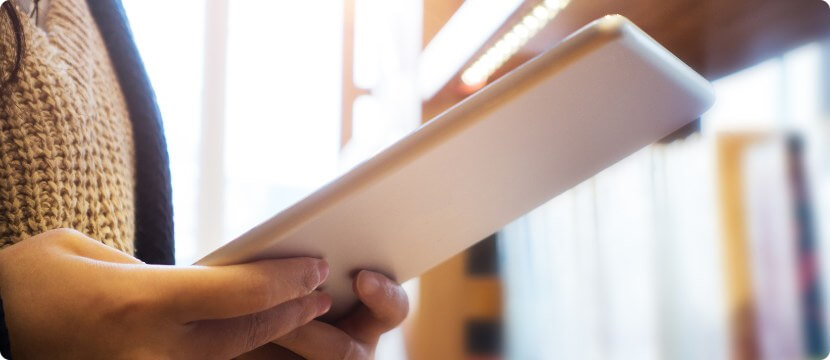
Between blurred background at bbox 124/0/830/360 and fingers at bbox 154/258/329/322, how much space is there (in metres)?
1.56

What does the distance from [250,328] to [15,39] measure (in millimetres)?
225

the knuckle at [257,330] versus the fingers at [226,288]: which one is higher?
the fingers at [226,288]

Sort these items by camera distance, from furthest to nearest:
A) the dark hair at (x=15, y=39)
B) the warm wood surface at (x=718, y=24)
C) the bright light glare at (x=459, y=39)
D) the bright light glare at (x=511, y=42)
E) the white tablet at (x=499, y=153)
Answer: the bright light glare at (x=459, y=39) → the bright light glare at (x=511, y=42) → the warm wood surface at (x=718, y=24) → the dark hair at (x=15, y=39) → the white tablet at (x=499, y=153)

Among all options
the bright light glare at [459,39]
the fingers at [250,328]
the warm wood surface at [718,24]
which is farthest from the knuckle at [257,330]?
the bright light glare at [459,39]

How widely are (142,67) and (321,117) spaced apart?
2.01 metres

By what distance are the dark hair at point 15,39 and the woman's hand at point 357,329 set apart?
0.22m

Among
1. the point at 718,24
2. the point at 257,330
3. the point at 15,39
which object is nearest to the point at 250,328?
the point at 257,330

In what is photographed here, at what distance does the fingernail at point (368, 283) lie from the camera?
0.41 meters

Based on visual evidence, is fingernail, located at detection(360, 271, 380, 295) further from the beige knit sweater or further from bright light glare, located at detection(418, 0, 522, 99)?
bright light glare, located at detection(418, 0, 522, 99)

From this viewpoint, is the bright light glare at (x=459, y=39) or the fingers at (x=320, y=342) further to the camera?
the bright light glare at (x=459, y=39)

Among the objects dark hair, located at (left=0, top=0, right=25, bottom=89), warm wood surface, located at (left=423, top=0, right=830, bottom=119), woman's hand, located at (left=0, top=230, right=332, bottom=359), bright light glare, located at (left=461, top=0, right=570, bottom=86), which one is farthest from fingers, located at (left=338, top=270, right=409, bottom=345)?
bright light glare, located at (left=461, top=0, right=570, bottom=86)

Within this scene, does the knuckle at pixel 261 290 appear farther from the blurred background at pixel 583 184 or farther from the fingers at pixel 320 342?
the blurred background at pixel 583 184

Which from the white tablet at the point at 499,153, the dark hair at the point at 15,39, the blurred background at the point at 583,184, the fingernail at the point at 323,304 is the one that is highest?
the blurred background at the point at 583,184

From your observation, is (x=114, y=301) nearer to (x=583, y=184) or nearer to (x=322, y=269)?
(x=322, y=269)
